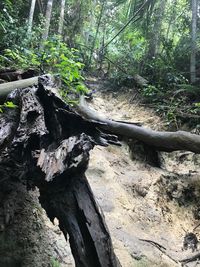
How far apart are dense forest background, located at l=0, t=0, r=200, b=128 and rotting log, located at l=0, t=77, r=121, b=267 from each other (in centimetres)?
230

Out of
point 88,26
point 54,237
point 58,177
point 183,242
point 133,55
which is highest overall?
point 88,26

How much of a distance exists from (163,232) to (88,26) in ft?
37.9

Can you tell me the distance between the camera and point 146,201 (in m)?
5.20

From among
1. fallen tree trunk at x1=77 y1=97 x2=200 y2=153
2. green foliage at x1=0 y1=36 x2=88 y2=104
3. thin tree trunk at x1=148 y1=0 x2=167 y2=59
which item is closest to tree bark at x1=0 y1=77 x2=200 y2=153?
fallen tree trunk at x1=77 y1=97 x2=200 y2=153

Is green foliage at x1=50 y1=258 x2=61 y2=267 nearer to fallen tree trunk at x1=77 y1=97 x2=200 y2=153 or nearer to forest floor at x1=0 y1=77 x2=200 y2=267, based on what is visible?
forest floor at x1=0 y1=77 x2=200 y2=267

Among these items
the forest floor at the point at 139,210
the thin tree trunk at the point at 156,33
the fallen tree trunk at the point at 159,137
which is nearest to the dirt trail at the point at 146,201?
the forest floor at the point at 139,210

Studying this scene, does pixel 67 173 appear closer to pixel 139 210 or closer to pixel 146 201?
pixel 139 210

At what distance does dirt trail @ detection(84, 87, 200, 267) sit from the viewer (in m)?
3.91

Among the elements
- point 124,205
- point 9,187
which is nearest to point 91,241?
point 9,187

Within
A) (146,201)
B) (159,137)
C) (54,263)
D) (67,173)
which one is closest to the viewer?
(67,173)

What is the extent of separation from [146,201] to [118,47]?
331 inches

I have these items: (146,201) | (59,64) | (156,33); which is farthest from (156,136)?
(156,33)

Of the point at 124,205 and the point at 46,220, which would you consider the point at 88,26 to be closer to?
the point at 124,205

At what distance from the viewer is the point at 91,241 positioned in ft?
7.16
